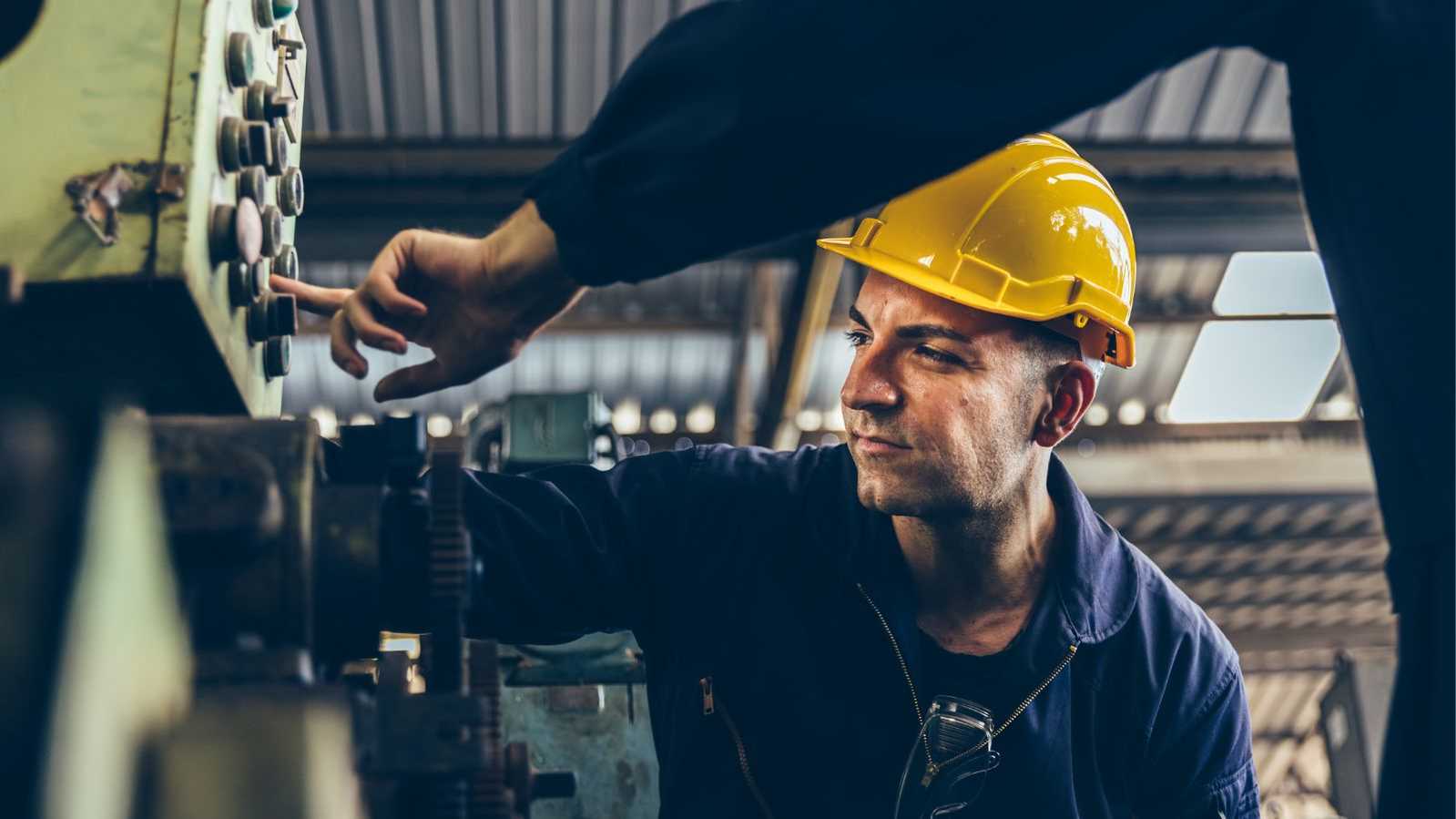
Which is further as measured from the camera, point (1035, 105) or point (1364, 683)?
point (1364, 683)

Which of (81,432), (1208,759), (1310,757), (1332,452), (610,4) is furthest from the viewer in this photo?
(1310,757)

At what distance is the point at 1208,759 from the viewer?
1.94 meters

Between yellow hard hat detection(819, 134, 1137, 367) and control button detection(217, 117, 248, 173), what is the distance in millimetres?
1027

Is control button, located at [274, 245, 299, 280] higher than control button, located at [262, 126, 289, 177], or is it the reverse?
control button, located at [262, 126, 289, 177]

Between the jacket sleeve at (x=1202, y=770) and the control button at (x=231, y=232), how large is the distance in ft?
4.51

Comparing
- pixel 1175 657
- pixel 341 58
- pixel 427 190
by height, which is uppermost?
pixel 341 58

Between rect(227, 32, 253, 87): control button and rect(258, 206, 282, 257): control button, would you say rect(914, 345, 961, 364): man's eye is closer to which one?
rect(258, 206, 282, 257): control button

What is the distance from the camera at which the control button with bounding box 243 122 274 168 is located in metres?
1.27

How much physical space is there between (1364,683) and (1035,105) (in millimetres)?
4200

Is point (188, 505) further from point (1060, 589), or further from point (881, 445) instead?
point (1060, 589)

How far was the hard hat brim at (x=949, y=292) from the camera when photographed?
77.9 inches

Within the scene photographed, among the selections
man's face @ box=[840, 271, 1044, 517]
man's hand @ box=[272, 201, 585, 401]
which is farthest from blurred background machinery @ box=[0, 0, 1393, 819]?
man's face @ box=[840, 271, 1044, 517]

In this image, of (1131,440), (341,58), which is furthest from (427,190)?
(1131,440)

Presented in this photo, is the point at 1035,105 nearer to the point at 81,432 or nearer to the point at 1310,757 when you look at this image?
the point at 81,432
